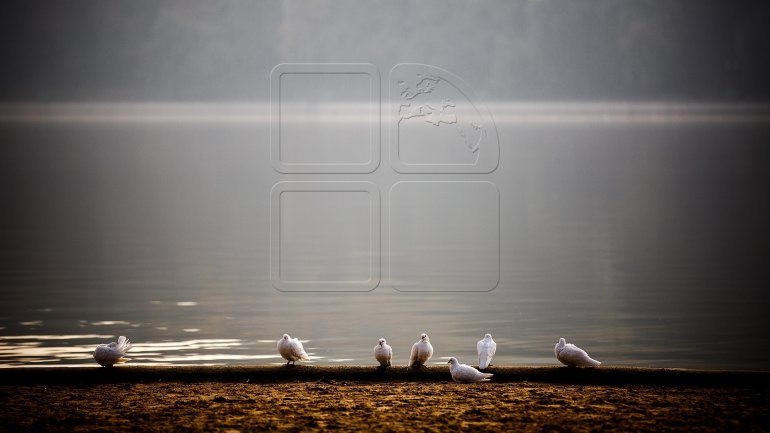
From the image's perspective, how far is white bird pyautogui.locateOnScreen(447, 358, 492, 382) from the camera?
5355mm

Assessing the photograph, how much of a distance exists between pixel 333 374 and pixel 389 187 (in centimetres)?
1311

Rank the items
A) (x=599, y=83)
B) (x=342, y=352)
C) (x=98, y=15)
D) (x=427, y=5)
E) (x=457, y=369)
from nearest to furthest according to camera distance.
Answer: (x=457, y=369) < (x=342, y=352) < (x=427, y=5) < (x=98, y=15) < (x=599, y=83)

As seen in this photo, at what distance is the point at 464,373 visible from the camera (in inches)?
211

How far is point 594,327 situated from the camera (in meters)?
8.41

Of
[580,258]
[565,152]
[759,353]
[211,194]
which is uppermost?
[565,152]

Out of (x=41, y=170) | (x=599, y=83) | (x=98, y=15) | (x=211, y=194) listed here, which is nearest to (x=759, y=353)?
(x=211, y=194)

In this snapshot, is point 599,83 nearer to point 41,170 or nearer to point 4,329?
point 41,170

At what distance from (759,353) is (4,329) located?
206 inches

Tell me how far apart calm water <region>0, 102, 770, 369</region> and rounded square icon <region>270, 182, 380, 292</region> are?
0.25ft

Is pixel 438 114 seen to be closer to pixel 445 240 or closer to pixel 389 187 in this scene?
pixel 389 187

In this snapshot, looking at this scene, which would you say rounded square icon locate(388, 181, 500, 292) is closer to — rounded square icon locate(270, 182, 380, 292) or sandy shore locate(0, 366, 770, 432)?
rounded square icon locate(270, 182, 380, 292)

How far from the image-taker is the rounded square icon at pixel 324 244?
10.5m

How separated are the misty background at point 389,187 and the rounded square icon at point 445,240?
0.27 metres

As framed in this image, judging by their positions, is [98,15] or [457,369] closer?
[457,369]
